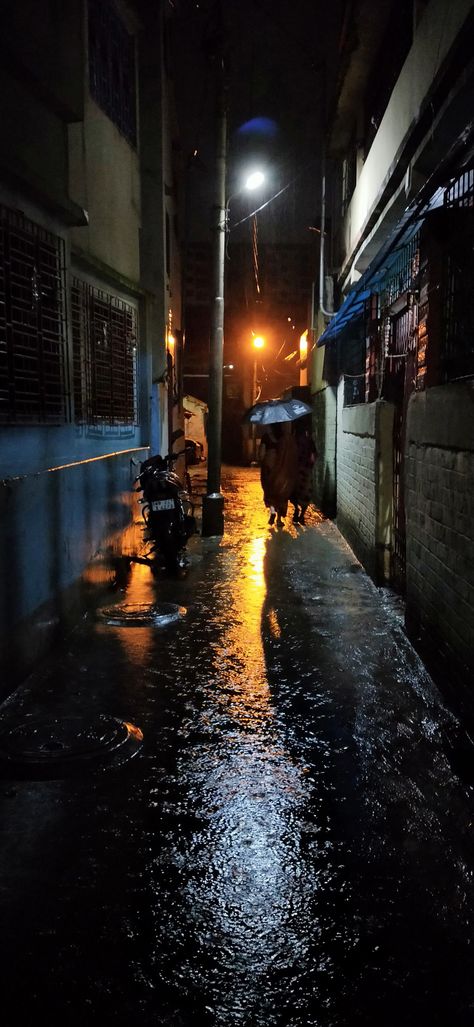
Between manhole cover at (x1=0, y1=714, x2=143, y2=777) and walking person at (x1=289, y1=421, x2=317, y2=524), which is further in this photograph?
walking person at (x1=289, y1=421, x2=317, y2=524)

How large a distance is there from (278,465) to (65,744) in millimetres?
9735

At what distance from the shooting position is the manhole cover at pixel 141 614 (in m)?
6.93

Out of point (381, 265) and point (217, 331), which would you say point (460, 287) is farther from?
point (217, 331)

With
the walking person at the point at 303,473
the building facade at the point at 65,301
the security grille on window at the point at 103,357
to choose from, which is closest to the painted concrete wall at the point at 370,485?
the walking person at the point at 303,473

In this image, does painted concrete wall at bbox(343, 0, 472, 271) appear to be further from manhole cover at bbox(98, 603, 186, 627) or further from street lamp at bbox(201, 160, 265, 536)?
manhole cover at bbox(98, 603, 186, 627)

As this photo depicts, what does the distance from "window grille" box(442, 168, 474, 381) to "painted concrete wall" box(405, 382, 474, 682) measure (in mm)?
277

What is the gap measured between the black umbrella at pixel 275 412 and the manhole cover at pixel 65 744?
348 inches

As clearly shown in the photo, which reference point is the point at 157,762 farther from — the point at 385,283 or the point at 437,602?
the point at 385,283

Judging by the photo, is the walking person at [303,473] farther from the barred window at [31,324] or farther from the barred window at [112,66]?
the barred window at [31,324]

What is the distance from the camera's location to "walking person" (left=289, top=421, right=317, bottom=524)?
14.1m

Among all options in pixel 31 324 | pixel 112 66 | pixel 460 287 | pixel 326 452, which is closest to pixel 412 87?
pixel 460 287

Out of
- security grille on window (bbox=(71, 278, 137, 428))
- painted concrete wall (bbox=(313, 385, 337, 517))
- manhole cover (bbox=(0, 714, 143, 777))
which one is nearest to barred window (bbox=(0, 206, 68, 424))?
security grille on window (bbox=(71, 278, 137, 428))

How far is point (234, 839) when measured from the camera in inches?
128

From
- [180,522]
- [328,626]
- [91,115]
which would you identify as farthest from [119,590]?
[91,115]
